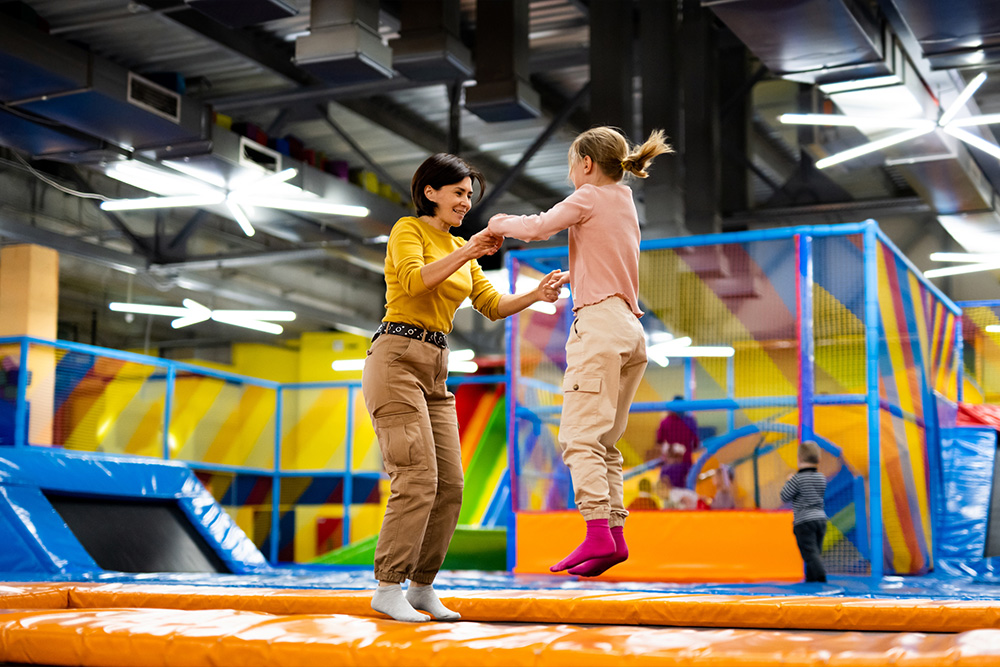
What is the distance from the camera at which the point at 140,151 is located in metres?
8.70

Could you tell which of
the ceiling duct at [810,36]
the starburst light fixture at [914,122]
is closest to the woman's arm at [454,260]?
the ceiling duct at [810,36]

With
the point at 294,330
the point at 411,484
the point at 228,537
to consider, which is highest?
the point at 294,330

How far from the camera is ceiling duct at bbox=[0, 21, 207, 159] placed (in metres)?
7.05

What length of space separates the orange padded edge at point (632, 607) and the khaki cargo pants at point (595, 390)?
13.7 inches

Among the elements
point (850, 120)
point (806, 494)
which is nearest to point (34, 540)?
point (806, 494)

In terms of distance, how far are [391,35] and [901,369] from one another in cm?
A: 572

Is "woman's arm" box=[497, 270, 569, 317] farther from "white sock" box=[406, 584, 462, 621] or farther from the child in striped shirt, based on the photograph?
the child in striped shirt

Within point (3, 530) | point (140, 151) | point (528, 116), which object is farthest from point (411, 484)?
point (140, 151)

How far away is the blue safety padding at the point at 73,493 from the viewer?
5750mm

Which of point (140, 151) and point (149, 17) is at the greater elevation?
point (149, 17)

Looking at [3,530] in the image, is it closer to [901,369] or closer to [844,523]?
[844,523]

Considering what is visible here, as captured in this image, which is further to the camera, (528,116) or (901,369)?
(528,116)

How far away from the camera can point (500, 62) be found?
27.5 ft

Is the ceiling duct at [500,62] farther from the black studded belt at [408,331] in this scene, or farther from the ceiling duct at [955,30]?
the black studded belt at [408,331]
